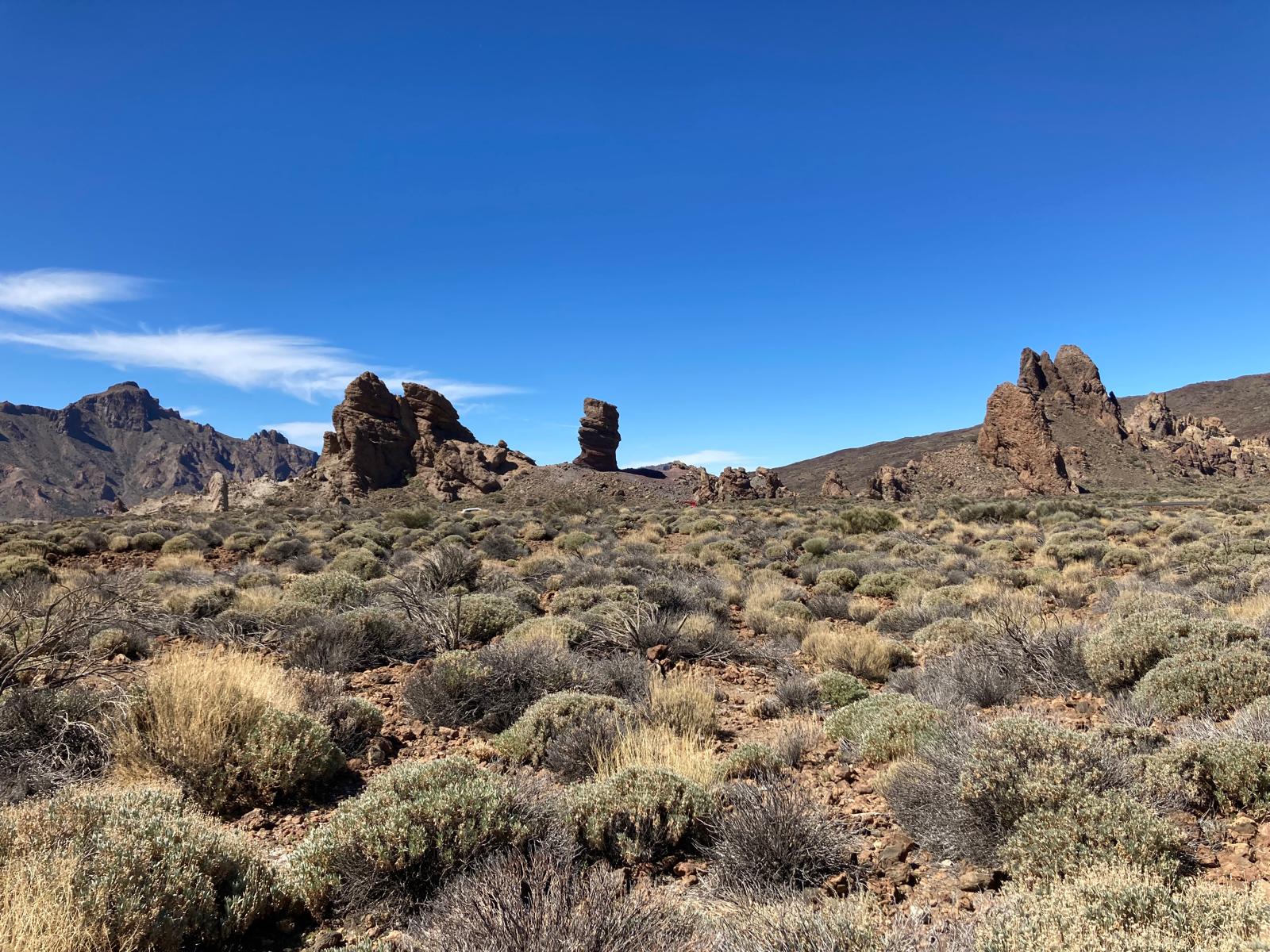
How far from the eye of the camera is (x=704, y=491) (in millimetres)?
43750

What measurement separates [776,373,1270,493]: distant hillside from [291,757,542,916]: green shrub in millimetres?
74112

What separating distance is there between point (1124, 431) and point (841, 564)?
199 feet

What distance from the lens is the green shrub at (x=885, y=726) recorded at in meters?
4.98

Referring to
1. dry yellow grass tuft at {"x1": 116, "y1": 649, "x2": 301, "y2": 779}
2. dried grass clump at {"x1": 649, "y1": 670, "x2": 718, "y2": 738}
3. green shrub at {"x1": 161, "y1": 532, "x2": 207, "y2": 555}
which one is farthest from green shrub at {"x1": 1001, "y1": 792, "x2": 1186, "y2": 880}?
green shrub at {"x1": 161, "y1": 532, "x2": 207, "y2": 555}

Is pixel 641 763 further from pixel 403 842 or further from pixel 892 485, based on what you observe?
pixel 892 485

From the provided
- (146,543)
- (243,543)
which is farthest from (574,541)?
(146,543)

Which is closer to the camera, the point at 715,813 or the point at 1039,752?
the point at 1039,752

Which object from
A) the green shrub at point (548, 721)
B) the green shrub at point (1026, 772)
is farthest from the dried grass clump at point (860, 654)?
the green shrub at point (1026, 772)

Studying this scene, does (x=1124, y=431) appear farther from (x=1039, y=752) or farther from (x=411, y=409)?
(x=1039, y=752)

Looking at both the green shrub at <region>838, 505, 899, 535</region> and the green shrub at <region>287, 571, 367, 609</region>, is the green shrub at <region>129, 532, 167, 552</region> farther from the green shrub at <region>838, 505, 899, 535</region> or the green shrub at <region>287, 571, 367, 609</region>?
the green shrub at <region>838, 505, 899, 535</region>

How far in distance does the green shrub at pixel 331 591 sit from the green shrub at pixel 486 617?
210 cm

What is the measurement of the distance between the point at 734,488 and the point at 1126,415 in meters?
74.5

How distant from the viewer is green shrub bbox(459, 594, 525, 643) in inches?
368

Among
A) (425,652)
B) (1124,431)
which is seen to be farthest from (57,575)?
(1124,431)
